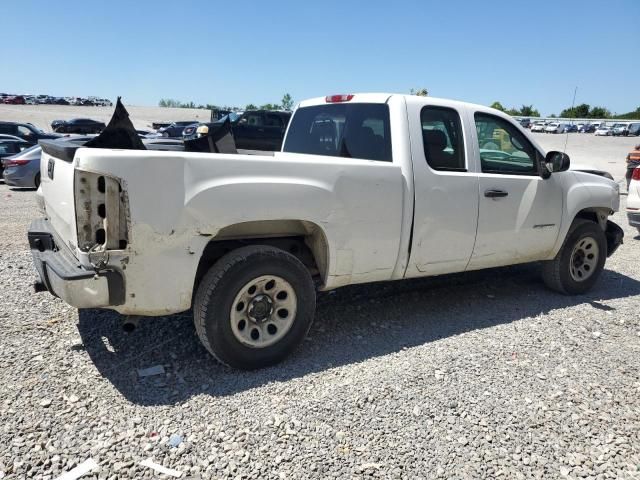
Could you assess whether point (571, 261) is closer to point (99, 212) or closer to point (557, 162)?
point (557, 162)

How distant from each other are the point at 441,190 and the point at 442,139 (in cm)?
48

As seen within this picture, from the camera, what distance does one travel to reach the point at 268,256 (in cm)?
334

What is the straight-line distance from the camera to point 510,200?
14.8 feet

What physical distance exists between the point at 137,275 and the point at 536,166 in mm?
3793

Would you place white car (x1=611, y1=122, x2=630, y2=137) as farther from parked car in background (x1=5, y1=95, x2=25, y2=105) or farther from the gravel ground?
parked car in background (x1=5, y1=95, x2=25, y2=105)

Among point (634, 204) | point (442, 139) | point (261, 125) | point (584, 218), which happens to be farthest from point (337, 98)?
point (261, 125)

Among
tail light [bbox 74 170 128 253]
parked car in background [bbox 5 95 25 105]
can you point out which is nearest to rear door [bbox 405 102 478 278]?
tail light [bbox 74 170 128 253]

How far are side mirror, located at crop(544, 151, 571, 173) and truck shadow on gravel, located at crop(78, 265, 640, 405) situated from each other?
4.56ft

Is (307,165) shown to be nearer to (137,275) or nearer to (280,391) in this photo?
(137,275)

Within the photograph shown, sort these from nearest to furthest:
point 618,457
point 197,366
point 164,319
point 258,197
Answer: point 618,457, point 258,197, point 197,366, point 164,319

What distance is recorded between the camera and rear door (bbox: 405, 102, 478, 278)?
12.9 feet

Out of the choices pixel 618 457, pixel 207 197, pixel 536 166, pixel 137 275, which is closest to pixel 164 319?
pixel 137 275

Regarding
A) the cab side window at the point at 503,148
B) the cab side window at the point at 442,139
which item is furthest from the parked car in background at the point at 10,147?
the cab side window at the point at 503,148

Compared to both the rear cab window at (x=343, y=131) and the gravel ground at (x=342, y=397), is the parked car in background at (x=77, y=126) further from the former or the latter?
the rear cab window at (x=343, y=131)
